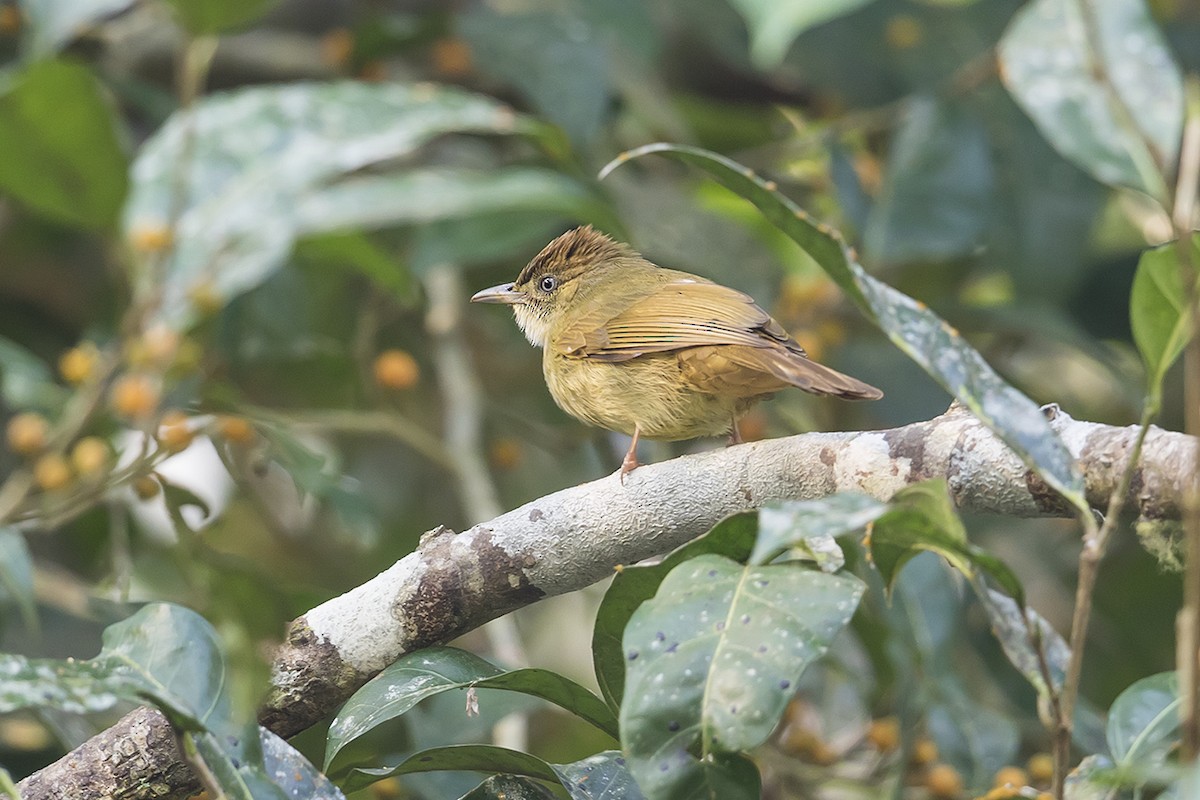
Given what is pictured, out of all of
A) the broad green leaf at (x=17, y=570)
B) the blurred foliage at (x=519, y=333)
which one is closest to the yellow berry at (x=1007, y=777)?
the blurred foliage at (x=519, y=333)

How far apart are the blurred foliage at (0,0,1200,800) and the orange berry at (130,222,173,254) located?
12 mm

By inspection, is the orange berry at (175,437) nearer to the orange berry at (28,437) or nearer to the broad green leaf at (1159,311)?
the orange berry at (28,437)

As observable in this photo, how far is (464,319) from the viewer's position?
5.03 metres

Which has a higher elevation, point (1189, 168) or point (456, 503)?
point (1189, 168)

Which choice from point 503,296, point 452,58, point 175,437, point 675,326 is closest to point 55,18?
point 175,437

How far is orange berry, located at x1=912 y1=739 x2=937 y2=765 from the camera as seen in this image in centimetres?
370

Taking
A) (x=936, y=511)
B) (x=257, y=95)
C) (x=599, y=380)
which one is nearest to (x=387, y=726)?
(x=599, y=380)

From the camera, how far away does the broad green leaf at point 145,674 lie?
1.65 meters

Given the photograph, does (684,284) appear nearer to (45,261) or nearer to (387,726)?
(387,726)

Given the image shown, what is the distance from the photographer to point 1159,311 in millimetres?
1723

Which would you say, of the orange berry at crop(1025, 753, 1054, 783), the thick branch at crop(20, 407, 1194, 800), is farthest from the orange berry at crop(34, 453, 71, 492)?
the orange berry at crop(1025, 753, 1054, 783)

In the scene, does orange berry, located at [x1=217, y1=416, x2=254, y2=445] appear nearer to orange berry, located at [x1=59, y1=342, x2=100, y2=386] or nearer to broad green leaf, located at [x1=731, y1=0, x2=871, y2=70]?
orange berry, located at [x1=59, y1=342, x2=100, y2=386]

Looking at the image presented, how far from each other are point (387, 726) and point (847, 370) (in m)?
2.04

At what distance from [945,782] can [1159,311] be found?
2.09m
